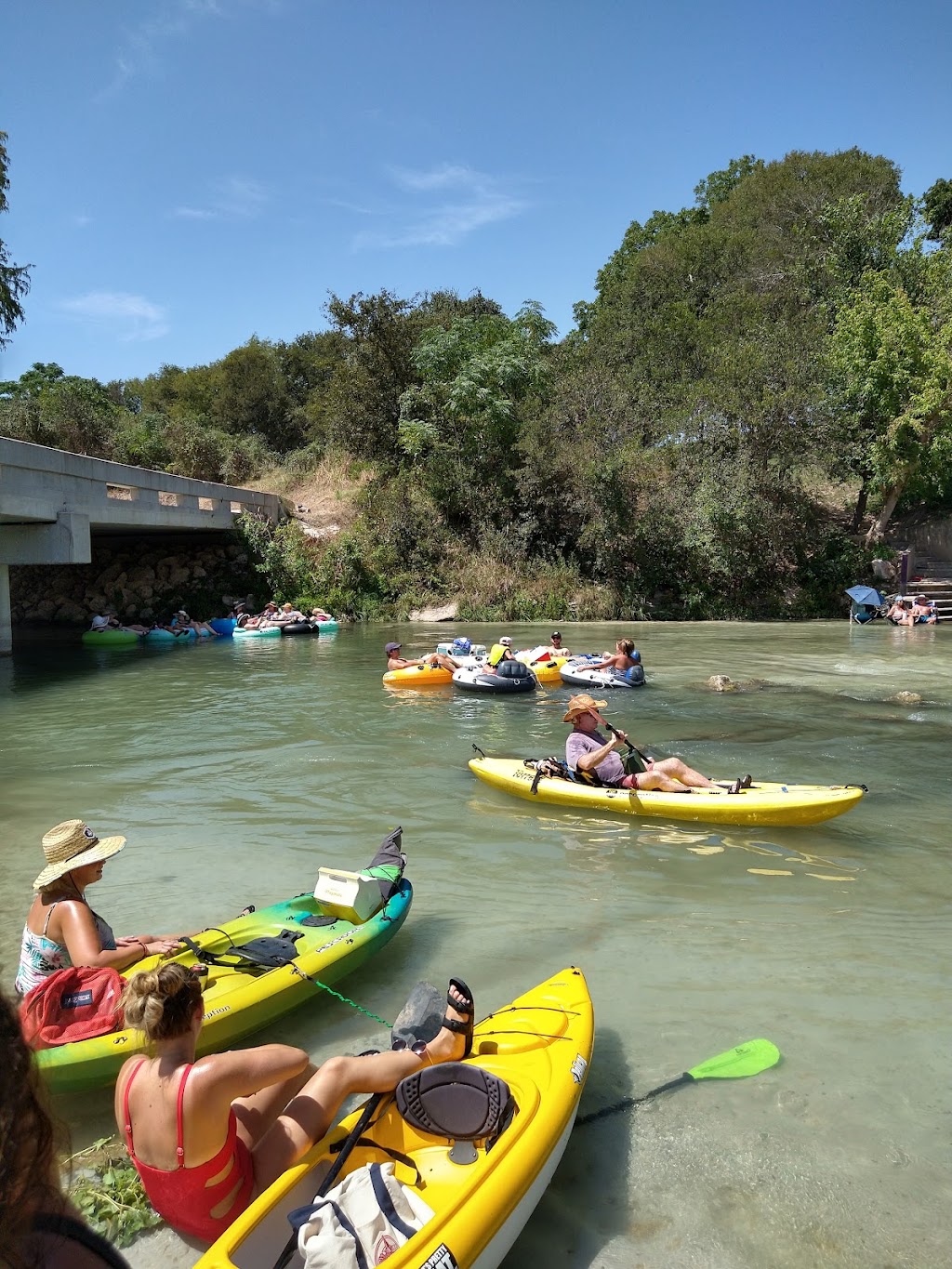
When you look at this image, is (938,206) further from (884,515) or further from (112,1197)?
(112,1197)

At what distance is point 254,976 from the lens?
443 centimetres

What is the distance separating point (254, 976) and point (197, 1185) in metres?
1.54

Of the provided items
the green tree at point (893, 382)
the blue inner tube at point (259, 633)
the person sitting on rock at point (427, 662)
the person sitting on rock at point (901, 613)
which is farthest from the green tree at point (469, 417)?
the person sitting on rock at point (427, 662)

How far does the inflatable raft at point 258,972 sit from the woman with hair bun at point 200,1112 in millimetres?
892

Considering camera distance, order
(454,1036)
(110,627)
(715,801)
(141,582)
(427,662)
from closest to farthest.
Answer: (454,1036), (715,801), (427,662), (110,627), (141,582)

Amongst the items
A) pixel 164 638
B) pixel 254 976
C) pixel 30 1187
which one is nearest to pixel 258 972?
pixel 254 976

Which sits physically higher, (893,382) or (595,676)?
(893,382)

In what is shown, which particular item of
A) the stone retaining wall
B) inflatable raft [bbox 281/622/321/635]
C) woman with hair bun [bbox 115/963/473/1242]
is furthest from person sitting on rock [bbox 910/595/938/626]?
woman with hair bun [bbox 115/963/473/1242]

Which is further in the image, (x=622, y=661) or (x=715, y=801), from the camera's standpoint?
(x=622, y=661)

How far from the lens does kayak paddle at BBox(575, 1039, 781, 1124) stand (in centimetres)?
390

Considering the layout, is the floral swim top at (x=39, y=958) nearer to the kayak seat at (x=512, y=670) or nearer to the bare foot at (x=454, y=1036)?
the bare foot at (x=454, y=1036)

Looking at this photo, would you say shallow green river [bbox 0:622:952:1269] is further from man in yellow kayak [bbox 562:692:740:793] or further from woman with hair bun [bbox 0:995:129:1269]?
woman with hair bun [bbox 0:995:129:1269]

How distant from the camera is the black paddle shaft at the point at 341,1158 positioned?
2574 millimetres

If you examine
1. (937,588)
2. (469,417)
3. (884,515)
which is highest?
(469,417)
